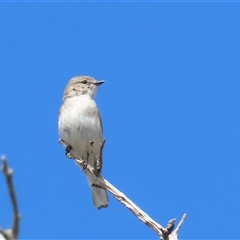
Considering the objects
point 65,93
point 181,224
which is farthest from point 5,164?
point 65,93

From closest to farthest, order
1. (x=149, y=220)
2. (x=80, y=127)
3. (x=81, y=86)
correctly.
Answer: (x=149, y=220) → (x=80, y=127) → (x=81, y=86)

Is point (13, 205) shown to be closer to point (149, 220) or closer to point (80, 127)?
point (149, 220)

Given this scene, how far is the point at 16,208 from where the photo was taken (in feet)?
3.18

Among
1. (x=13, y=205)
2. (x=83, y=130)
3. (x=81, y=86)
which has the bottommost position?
(x=13, y=205)

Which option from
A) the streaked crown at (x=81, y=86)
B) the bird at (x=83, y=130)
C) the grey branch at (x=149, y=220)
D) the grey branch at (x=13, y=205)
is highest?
the streaked crown at (x=81, y=86)

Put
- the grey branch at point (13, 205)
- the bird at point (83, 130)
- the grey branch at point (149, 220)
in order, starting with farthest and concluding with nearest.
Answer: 1. the bird at point (83, 130)
2. the grey branch at point (149, 220)
3. the grey branch at point (13, 205)

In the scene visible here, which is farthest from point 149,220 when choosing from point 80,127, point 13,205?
point 80,127

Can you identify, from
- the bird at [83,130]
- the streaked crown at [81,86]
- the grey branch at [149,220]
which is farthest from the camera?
the streaked crown at [81,86]

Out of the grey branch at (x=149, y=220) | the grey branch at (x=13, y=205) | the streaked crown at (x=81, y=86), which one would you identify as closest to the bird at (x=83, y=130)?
the streaked crown at (x=81, y=86)

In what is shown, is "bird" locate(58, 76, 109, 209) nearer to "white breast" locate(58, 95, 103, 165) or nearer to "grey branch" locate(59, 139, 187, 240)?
"white breast" locate(58, 95, 103, 165)

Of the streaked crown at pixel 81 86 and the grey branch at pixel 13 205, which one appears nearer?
the grey branch at pixel 13 205

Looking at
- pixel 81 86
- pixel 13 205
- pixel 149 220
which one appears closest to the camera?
pixel 13 205

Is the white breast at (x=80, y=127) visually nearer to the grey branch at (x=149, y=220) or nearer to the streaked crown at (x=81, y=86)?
the streaked crown at (x=81, y=86)

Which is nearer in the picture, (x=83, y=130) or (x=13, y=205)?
(x=13, y=205)
